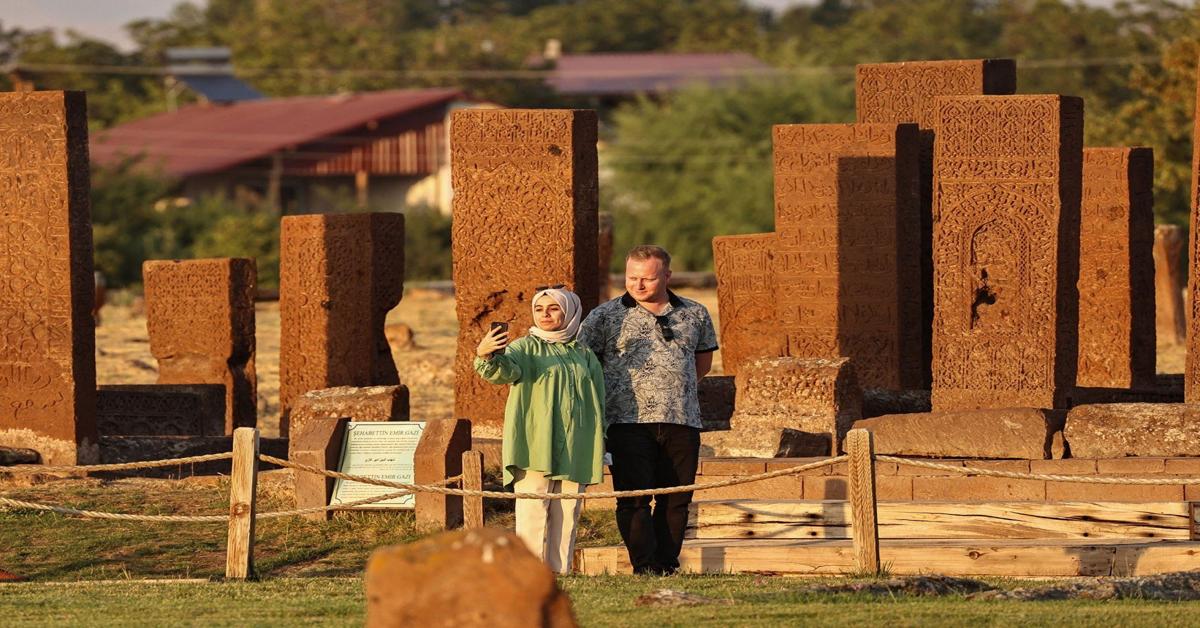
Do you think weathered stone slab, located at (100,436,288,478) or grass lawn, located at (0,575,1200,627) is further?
weathered stone slab, located at (100,436,288,478)

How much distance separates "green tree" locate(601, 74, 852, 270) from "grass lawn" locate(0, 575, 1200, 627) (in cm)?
2998

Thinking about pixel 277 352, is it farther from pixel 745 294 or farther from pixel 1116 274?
pixel 1116 274

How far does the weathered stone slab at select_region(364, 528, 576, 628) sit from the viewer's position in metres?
4.97

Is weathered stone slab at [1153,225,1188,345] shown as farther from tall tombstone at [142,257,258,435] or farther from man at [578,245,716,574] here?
man at [578,245,716,574]

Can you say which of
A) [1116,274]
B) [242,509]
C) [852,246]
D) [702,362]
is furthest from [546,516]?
[1116,274]

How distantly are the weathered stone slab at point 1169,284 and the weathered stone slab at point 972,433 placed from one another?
1038cm

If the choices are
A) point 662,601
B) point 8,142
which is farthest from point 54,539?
point 662,601

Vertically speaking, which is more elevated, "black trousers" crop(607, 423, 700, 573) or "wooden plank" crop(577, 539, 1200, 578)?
"black trousers" crop(607, 423, 700, 573)

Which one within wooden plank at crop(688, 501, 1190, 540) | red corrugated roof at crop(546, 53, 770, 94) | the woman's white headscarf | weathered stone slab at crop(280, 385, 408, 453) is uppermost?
red corrugated roof at crop(546, 53, 770, 94)

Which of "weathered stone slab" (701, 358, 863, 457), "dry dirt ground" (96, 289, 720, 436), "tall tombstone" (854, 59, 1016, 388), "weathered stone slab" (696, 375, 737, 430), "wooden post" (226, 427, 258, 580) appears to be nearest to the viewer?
"wooden post" (226, 427, 258, 580)

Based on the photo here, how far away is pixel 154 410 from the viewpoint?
14359 millimetres

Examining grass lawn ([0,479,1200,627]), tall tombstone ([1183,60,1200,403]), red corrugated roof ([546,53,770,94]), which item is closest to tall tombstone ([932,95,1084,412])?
tall tombstone ([1183,60,1200,403])

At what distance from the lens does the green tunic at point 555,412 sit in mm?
8359

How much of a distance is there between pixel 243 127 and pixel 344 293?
34.0m
